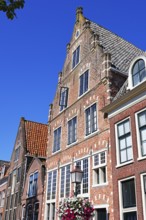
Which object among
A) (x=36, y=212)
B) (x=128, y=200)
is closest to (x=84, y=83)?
(x=128, y=200)

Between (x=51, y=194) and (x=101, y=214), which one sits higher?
(x=51, y=194)

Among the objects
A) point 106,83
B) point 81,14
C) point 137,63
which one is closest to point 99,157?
point 106,83

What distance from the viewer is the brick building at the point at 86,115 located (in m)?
15.5

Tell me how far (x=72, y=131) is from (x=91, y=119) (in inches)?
104

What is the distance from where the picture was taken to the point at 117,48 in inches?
821

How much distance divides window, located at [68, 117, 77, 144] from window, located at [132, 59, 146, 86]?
248 inches

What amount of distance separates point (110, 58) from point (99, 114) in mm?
3650

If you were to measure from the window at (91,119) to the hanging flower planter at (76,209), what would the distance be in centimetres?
560

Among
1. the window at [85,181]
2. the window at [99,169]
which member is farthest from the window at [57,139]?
the window at [99,169]

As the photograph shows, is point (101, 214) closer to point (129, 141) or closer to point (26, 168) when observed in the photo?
point (129, 141)

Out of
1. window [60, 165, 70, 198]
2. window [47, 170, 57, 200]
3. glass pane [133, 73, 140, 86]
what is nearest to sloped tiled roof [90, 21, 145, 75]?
glass pane [133, 73, 140, 86]

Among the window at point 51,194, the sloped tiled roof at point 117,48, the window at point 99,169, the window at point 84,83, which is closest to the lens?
the window at point 99,169

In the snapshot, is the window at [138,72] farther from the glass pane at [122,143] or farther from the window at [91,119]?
the window at [91,119]

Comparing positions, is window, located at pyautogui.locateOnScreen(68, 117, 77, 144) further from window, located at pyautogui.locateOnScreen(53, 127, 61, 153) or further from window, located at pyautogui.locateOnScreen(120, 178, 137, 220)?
window, located at pyautogui.locateOnScreen(120, 178, 137, 220)
